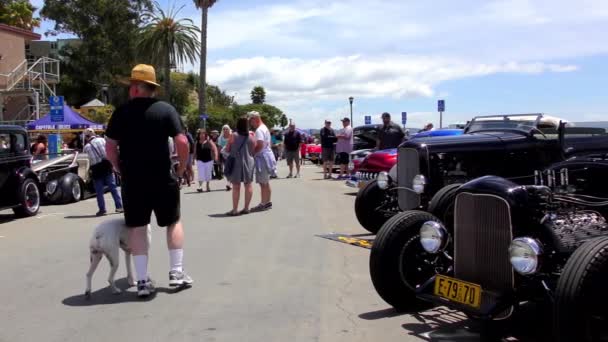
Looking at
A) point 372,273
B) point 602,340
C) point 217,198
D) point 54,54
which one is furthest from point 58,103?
point 54,54

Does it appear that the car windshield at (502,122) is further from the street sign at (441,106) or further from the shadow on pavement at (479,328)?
the street sign at (441,106)

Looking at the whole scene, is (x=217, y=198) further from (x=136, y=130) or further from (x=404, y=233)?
(x=404, y=233)

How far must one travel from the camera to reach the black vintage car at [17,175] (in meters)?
11.4

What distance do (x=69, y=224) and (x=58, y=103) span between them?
11.8 metres

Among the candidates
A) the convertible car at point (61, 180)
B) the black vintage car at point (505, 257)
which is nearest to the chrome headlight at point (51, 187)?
the convertible car at point (61, 180)

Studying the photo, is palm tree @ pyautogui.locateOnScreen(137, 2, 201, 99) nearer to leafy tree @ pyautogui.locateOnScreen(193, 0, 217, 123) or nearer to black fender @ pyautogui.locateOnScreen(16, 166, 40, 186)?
leafy tree @ pyautogui.locateOnScreen(193, 0, 217, 123)

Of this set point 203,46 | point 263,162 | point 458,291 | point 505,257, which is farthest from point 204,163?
point 203,46

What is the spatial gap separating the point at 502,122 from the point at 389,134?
4.27m

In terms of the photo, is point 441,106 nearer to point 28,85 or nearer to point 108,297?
point 28,85

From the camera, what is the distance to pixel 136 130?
18.9ft

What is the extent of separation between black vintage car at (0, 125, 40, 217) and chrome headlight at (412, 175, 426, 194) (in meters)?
7.59

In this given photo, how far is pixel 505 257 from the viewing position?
4.41m

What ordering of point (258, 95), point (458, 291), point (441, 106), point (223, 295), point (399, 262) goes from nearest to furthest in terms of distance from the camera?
point (458, 291) → point (399, 262) → point (223, 295) → point (441, 106) → point (258, 95)

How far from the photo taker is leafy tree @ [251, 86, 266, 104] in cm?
10606
